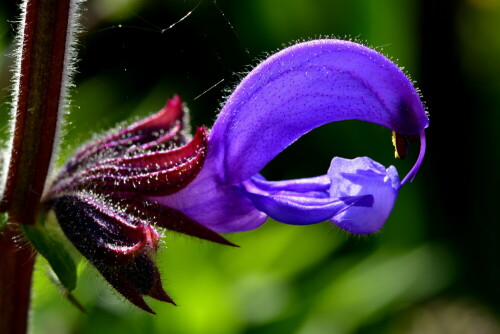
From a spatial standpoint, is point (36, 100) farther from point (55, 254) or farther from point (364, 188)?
point (364, 188)

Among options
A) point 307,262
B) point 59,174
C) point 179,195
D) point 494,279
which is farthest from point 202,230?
point 494,279

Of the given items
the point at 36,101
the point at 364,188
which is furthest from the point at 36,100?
the point at 364,188

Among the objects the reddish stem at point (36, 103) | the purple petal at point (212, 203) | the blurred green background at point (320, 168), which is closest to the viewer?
the reddish stem at point (36, 103)

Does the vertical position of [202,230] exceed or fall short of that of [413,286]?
it exceeds it

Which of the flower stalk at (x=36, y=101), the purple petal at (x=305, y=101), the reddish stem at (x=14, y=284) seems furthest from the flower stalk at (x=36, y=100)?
the purple petal at (x=305, y=101)

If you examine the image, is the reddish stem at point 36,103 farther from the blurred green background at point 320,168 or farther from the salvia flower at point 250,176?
the blurred green background at point 320,168

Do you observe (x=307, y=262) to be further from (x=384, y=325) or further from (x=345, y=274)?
(x=384, y=325)
